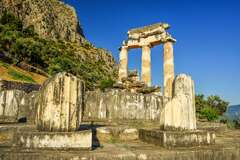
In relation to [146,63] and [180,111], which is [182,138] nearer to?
[180,111]

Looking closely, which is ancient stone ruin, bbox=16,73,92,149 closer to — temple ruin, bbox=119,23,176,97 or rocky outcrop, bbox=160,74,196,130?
rocky outcrop, bbox=160,74,196,130

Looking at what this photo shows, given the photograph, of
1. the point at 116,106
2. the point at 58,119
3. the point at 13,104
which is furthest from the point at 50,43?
the point at 58,119

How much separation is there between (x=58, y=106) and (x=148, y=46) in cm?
2314

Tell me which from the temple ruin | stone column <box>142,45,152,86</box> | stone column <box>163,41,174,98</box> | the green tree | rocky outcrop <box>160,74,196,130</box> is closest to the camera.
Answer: rocky outcrop <box>160,74,196,130</box>

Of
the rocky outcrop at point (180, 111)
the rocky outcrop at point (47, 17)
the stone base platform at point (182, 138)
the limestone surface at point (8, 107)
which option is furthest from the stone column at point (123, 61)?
the rocky outcrop at point (47, 17)

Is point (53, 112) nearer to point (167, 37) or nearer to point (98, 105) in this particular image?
point (98, 105)

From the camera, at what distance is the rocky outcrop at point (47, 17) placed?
254 ft

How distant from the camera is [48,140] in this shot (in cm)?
423

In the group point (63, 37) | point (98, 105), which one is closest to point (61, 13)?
point (63, 37)

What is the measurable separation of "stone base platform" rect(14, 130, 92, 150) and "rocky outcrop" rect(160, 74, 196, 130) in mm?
1982

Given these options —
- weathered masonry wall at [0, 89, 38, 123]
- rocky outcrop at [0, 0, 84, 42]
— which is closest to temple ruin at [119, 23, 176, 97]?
weathered masonry wall at [0, 89, 38, 123]

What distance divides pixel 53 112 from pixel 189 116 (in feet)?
9.17

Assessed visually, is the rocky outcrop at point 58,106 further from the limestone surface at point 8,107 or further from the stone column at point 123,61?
the stone column at point 123,61

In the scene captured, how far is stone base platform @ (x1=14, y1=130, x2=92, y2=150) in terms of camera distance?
13.9 ft
